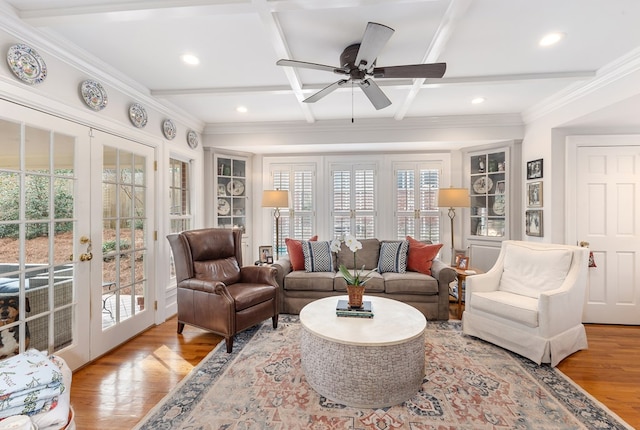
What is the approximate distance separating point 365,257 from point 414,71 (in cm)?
255

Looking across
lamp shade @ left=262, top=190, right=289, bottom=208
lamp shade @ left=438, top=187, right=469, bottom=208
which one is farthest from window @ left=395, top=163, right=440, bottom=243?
lamp shade @ left=262, top=190, right=289, bottom=208

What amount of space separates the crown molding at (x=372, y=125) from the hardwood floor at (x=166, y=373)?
2659 mm

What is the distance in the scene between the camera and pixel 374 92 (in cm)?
228

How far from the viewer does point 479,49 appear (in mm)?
2291

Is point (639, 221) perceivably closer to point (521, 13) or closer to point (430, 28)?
point (521, 13)

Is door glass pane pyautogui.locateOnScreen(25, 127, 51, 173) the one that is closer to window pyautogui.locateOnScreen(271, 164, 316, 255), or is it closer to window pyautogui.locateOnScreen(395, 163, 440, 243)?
window pyautogui.locateOnScreen(271, 164, 316, 255)

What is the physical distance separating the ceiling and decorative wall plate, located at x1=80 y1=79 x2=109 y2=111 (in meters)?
0.20

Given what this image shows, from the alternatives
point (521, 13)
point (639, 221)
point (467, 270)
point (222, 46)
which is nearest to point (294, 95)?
point (222, 46)

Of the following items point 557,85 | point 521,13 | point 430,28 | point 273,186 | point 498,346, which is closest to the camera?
point 521,13

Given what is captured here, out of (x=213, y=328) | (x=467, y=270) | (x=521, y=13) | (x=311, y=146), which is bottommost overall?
(x=213, y=328)

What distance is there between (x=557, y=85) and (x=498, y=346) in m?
2.63

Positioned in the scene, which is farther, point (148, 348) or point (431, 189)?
point (431, 189)

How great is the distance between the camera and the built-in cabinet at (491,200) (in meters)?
3.94

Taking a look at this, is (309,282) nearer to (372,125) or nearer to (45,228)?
(372,125)
